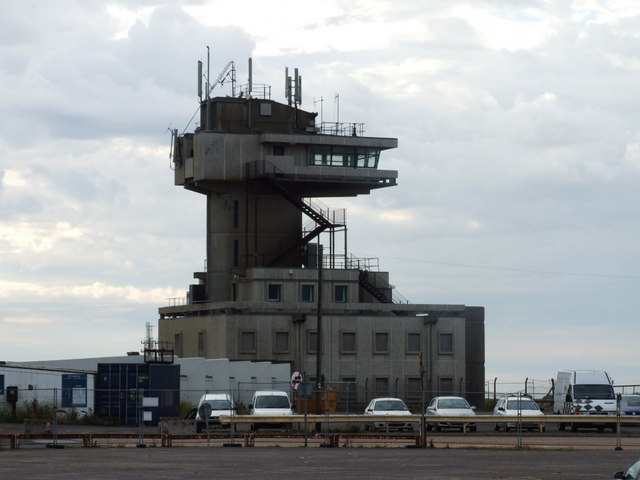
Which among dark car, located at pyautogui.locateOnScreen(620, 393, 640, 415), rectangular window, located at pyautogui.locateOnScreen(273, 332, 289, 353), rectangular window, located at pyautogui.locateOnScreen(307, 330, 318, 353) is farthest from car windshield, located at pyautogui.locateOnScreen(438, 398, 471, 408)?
rectangular window, located at pyautogui.locateOnScreen(273, 332, 289, 353)

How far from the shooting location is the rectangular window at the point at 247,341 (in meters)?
85.1

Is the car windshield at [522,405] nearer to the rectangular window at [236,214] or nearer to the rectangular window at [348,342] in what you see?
the rectangular window at [348,342]

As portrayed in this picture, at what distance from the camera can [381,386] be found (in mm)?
86000

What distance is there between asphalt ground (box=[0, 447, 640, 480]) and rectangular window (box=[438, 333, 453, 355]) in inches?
1977

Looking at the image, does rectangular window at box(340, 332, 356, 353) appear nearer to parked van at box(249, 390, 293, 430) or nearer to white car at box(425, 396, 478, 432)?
white car at box(425, 396, 478, 432)

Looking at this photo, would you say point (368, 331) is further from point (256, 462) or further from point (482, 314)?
point (256, 462)

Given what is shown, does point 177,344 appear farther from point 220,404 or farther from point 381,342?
point 220,404

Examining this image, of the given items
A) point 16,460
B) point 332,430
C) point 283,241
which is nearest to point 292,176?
point 283,241

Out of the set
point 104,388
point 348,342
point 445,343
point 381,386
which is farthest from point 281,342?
point 104,388

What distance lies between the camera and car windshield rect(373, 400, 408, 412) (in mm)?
52219

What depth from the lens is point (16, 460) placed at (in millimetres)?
30938

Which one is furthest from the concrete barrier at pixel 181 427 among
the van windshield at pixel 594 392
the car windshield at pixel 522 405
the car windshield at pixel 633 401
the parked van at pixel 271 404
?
the car windshield at pixel 633 401

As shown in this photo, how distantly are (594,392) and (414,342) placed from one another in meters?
32.4

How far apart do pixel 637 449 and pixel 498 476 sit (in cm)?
1386
